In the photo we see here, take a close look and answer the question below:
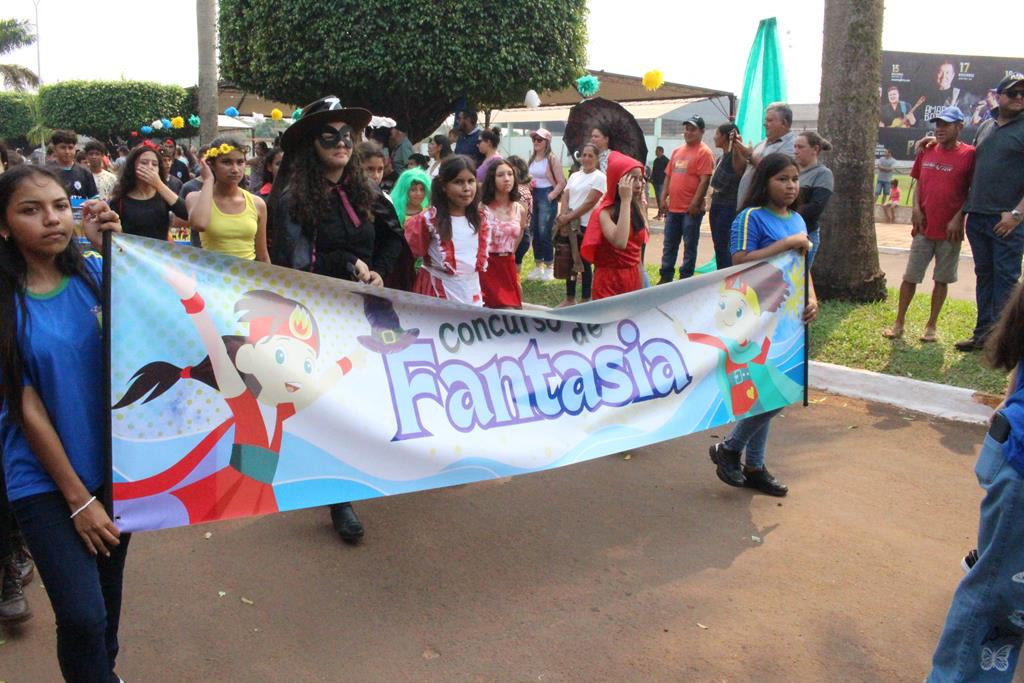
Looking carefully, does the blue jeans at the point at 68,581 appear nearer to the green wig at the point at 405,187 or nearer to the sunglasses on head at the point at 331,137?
the sunglasses on head at the point at 331,137

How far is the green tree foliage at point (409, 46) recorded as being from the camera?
15383 mm

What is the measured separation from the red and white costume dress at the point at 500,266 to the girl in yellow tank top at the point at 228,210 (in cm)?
137

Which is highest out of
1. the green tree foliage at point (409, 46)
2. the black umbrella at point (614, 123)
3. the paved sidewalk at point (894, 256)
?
the green tree foliage at point (409, 46)

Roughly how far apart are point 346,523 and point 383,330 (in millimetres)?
1087

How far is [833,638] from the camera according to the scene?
11.0ft

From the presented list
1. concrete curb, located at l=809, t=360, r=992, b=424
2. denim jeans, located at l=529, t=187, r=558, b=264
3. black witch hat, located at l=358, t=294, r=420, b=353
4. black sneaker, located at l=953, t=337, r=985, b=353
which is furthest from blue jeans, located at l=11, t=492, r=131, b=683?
denim jeans, located at l=529, t=187, r=558, b=264

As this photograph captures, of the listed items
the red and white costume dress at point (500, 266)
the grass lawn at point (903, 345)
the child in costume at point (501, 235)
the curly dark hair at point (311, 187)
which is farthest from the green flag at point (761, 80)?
the curly dark hair at point (311, 187)

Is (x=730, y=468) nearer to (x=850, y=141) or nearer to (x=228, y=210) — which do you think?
(x=228, y=210)

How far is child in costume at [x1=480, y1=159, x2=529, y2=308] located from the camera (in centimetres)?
560

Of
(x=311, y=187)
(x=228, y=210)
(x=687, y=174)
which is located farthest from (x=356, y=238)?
(x=687, y=174)

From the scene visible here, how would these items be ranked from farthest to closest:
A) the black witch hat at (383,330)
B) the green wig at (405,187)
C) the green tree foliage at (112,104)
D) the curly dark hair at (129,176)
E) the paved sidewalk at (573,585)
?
the green tree foliage at (112,104)
the green wig at (405,187)
the curly dark hair at (129,176)
the black witch hat at (383,330)
the paved sidewalk at (573,585)

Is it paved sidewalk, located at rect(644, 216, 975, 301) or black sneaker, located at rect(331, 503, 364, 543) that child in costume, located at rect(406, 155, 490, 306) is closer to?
black sneaker, located at rect(331, 503, 364, 543)

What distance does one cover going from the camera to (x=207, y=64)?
51.4ft

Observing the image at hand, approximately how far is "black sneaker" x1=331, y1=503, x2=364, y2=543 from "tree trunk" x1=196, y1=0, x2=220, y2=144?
41.8 feet
